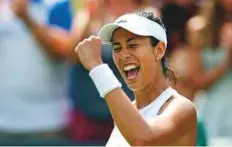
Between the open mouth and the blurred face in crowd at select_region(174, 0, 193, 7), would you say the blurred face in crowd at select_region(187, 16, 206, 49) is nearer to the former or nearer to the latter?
the blurred face in crowd at select_region(174, 0, 193, 7)

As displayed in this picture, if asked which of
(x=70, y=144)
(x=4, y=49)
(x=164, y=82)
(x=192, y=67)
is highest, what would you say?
(x=164, y=82)

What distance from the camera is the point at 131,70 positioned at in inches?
152

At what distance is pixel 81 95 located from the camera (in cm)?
671

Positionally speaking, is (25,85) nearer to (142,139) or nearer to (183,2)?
(183,2)

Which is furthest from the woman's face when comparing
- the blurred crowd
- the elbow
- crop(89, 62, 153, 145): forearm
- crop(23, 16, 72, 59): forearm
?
crop(23, 16, 72, 59): forearm

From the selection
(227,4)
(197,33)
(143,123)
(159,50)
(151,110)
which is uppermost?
(159,50)

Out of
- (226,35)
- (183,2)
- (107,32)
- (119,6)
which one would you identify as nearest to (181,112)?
(107,32)

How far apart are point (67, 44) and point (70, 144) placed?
33.1 inches

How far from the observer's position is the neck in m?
3.96

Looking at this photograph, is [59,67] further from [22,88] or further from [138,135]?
[138,135]

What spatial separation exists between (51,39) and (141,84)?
2.89 m

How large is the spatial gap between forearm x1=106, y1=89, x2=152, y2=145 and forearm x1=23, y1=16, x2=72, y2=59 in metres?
3.23

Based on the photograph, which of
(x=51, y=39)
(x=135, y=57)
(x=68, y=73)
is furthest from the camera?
(x=68, y=73)

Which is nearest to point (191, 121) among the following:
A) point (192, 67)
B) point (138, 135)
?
point (138, 135)
